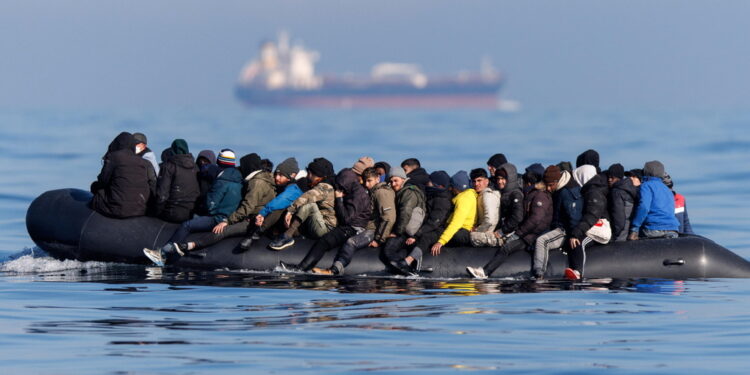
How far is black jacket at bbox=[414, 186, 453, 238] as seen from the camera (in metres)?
16.9

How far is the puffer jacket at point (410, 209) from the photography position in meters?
16.9

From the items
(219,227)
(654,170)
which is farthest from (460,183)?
(219,227)

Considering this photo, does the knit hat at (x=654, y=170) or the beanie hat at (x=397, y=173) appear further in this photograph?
the beanie hat at (x=397, y=173)

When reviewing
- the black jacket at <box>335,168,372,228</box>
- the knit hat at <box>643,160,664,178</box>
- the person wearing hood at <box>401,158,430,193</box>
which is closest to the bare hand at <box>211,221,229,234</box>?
the black jacket at <box>335,168,372,228</box>

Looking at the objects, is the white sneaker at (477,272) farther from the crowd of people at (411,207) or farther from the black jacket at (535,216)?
the black jacket at (535,216)

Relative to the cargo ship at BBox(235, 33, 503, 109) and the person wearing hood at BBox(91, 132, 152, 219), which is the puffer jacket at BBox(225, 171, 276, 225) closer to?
the person wearing hood at BBox(91, 132, 152, 219)

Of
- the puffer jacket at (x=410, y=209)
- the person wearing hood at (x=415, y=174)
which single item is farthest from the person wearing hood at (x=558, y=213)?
the person wearing hood at (x=415, y=174)

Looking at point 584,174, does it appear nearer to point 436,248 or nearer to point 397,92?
point 436,248

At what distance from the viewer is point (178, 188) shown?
714 inches

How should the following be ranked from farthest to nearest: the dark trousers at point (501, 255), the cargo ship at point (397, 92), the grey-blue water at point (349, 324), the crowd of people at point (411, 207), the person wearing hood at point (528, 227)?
1. the cargo ship at point (397, 92)
2. the dark trousers at point (501, 255)
3. the crowd of people at point (411, 207)
4. the person wearing hood at point (528, 227)
5. the grey-blue water at point (349, 324)

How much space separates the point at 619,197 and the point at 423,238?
9.34ft

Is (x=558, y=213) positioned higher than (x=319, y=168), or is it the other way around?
(x=319, y=168)

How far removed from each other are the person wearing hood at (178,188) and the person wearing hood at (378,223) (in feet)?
8.16

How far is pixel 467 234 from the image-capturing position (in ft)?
55.8
